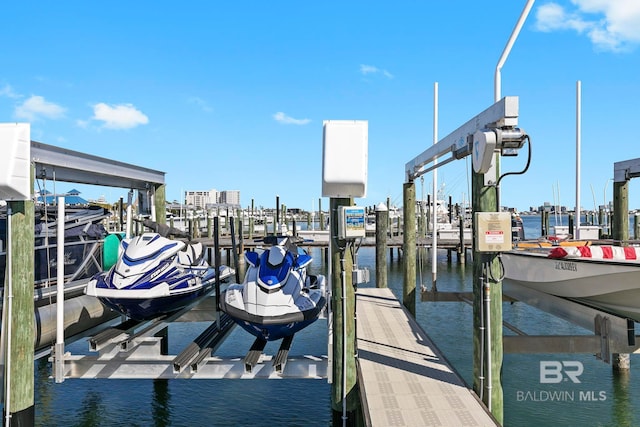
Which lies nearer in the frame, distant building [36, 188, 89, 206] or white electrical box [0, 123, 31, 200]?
white electrical box [0, 123, 31, 200]

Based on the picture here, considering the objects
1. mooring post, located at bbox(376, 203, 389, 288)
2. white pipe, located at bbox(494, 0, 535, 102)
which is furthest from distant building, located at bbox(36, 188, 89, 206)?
mooring post, located at bbox(376, 203, 389, 288)

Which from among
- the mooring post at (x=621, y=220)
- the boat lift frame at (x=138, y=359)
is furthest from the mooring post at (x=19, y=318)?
the mooring post at (x=621, y=220)

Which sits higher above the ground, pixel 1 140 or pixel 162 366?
pixel 1 140

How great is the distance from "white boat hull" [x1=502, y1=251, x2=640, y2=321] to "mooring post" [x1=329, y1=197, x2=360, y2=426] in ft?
13.0

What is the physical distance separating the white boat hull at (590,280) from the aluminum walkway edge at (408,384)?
253 cm

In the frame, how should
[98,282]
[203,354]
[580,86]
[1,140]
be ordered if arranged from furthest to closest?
1. [580,86]
2. [98,282]
3. [203,354]
4. [1,140]

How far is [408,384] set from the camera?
6.71m

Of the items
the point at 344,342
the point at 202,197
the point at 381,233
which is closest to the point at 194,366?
the point at 344,342

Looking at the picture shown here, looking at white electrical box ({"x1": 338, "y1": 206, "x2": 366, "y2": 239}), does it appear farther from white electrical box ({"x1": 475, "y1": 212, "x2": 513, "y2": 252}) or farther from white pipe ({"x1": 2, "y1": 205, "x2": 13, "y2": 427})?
white pipe ({"x1": 2, "y1": 205, "x2": 13, "y2": 427})

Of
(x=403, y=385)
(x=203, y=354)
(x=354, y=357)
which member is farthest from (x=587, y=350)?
(x=203, y=354)

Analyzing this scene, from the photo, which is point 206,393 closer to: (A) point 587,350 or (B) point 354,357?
(B) point 354,357

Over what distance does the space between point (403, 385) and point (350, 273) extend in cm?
162

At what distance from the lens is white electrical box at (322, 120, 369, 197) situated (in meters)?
6.75

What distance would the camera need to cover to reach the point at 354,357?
7090mm
